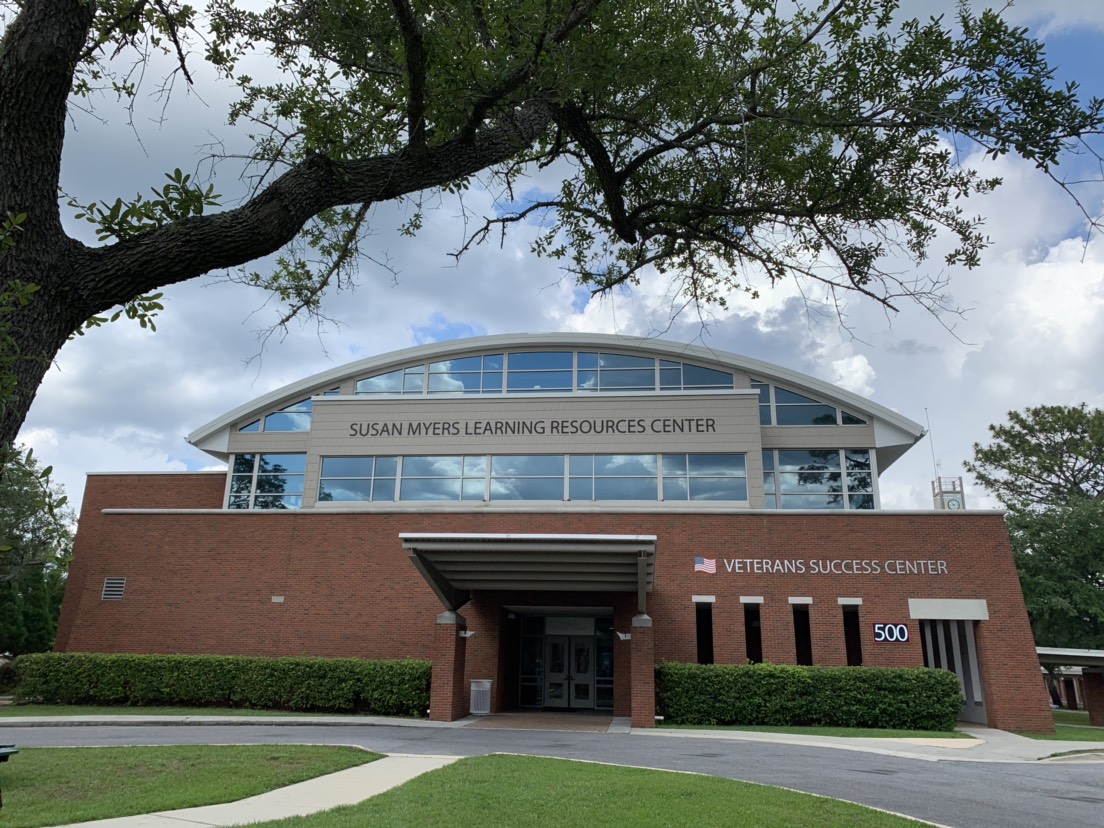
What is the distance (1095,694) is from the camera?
90.2 feet

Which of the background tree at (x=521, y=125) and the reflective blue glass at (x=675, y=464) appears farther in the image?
the reflective blue glass at (x=675, y=464)

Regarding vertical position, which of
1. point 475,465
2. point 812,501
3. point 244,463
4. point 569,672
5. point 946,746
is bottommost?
point 946,746

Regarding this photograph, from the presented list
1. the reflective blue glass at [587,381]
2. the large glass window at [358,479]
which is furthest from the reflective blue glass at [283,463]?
the reflective blue glass at [587,381]

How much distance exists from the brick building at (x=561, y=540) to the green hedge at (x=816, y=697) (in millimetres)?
1342

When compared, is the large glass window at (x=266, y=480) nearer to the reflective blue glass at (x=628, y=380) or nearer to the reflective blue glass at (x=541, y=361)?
the reflective blue glass at (x=541, y=361)

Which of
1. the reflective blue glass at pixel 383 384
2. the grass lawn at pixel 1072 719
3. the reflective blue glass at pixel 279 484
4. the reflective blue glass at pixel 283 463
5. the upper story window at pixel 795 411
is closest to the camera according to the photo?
the upper story window at pixel 795 411

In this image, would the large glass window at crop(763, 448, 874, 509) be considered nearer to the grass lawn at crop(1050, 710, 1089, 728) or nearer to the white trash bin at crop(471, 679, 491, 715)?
the white trash bin at crop(471, 679, 491, 715)

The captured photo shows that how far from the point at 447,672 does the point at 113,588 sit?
11.8m

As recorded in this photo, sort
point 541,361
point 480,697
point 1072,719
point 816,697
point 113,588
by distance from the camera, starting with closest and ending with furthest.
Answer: point 816,697, point 480,697, point 113,588, point 541,361, point 1072,719

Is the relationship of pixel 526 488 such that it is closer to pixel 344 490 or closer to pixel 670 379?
pixel 344 490

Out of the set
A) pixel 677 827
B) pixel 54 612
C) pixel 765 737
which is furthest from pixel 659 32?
pixel 54 612

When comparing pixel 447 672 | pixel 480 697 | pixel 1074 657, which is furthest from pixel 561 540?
pixel 1074 657

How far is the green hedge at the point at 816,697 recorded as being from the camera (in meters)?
19.8

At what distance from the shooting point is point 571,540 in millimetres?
19109
